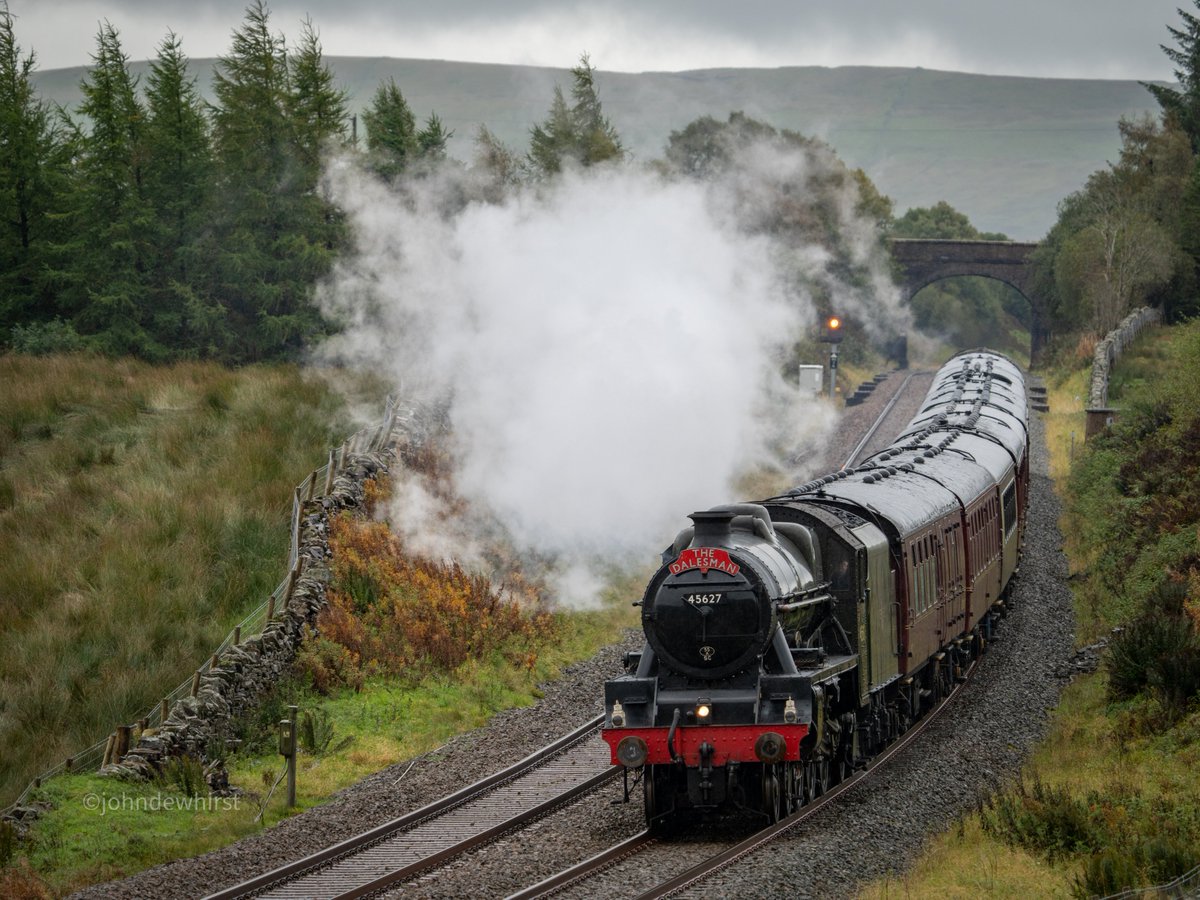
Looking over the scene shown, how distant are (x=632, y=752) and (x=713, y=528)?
86.0 inches

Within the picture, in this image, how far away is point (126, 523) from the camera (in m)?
22.6

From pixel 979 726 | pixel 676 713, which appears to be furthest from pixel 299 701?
pixel 979 726

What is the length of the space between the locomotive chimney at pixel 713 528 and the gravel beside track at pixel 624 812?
2764 mm

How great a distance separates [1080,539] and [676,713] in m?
19.5

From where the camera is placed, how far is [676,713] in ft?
41.7

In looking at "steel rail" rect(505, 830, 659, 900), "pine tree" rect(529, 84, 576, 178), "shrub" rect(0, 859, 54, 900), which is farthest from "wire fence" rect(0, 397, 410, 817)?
"pine tree" rect(529, 84, 576, 178)

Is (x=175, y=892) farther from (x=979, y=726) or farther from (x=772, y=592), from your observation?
(x=979, y=726)

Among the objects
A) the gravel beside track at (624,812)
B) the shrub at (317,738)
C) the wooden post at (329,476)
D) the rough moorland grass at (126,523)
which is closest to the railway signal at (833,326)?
the rough moorland grass at (126,523)

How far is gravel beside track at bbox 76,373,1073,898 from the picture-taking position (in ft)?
39.4

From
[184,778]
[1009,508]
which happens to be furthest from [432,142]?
[184,778]

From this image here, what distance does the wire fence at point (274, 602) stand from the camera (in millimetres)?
15874

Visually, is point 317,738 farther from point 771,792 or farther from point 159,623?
point 771,792

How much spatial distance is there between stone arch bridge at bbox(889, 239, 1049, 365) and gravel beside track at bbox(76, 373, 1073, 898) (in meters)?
53.3

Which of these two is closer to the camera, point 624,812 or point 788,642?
point 788,642
